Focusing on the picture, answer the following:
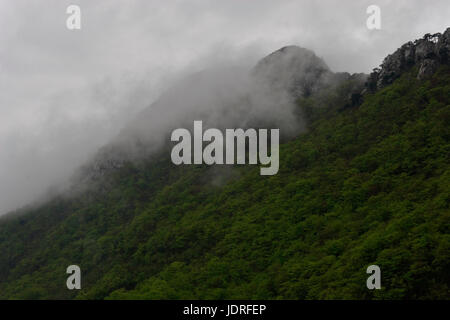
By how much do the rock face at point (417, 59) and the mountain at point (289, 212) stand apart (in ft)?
1.10

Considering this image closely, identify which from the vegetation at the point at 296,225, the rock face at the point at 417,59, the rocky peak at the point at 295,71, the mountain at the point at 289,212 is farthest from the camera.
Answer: the rocky peak at the point at 295,71

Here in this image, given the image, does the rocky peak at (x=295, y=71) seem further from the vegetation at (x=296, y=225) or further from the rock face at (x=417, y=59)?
the rock face at (x=417, y=59)

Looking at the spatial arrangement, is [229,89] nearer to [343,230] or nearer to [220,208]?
[220,208]

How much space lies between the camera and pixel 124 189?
120 metres

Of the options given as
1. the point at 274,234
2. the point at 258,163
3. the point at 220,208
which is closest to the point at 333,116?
the point at 258,163

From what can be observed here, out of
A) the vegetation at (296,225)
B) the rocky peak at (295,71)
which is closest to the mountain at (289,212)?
the vegetation at (296,225)

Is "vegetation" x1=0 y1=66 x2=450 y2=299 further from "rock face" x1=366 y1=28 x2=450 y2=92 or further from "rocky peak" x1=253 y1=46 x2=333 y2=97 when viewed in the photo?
"rocky peak" x1=253 y1=46 x2=333 y2=97

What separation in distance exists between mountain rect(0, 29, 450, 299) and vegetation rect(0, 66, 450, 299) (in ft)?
0.80

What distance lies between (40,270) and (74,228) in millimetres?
15806

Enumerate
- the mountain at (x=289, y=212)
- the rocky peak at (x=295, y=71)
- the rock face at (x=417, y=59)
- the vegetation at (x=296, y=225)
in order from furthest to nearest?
the rocky peak at (x=295, y=71) < the rock face at (x=417, y=59) < the mountain at (x=289, y=212) < the vegetation at (x=296, y=225)

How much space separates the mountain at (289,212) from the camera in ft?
150

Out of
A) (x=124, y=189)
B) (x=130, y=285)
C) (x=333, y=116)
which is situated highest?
(x=333, y=116)

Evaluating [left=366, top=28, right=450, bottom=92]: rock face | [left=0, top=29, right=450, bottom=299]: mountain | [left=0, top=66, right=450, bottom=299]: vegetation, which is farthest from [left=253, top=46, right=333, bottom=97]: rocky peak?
[left=366, top=28, right=450, bottom=92]: rock face

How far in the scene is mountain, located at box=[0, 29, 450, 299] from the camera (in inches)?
1804
